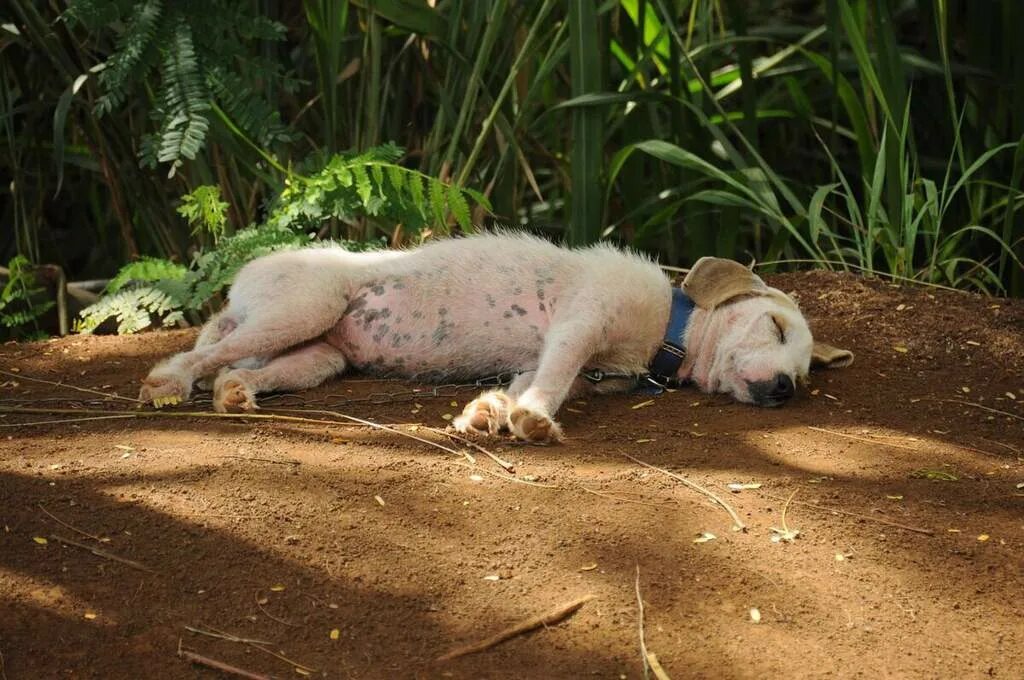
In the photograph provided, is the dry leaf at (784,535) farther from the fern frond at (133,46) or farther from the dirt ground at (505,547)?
the fern frond at (133,46)

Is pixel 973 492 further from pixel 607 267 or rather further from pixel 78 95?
pixel 78 95

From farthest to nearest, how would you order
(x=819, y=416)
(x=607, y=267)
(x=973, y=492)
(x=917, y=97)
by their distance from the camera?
(x=917, y=97) < (x=607, y=267) < (x=819, y=416) < (x=973, y=492)

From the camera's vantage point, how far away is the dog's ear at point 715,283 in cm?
489

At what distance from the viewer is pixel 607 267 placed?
4.95 meters

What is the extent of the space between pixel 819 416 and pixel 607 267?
3.30 feet

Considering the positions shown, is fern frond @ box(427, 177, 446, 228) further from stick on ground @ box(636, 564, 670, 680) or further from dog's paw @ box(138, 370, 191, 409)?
stick on ground @ box(636, 564, 670, 680)

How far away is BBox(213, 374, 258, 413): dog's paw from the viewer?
4355 mm

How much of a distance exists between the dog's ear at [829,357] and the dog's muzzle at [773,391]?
26cm

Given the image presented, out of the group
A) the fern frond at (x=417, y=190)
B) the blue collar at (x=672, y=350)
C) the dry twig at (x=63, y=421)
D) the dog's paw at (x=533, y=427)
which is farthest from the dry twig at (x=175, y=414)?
the fern frond at (x=417, y=190)

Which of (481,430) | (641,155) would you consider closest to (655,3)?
(641,155)

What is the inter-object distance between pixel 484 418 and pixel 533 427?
0.19m

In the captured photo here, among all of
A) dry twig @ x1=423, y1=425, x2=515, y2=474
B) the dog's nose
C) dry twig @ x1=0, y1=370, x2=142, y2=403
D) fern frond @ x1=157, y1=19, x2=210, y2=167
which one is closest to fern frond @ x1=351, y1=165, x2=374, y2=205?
fern frond @ x1=157, y1=19, x2=210, y2=167

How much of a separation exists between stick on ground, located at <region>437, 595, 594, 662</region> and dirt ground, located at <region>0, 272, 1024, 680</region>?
0.02 m

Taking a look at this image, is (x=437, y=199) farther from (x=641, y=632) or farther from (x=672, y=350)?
(x=641, y=632)
